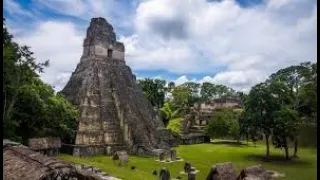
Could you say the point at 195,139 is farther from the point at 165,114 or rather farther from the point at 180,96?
the point at 180,96

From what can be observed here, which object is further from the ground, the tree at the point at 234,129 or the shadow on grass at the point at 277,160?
the tree at the point at 234,129

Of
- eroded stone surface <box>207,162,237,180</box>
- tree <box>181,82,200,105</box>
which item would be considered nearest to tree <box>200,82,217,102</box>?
tree <box>181,82,200,105</box>

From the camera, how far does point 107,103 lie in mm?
31844

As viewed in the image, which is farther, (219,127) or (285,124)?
(219,127)

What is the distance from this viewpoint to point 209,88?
3076 inches

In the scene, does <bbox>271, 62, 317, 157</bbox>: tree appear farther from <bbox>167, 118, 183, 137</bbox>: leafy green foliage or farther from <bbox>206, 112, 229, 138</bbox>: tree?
<bbox>167, 118, 183, 137</bbox>: leafy green foliage

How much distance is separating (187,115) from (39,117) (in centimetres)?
2909

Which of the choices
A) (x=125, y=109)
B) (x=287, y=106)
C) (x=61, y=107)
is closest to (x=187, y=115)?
(x=125, y=109)

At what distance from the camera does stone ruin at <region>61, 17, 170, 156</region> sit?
2970 cm

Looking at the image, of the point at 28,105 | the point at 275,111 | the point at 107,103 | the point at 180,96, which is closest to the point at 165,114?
the point at 180,96

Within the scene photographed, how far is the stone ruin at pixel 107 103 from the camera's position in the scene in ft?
97.5

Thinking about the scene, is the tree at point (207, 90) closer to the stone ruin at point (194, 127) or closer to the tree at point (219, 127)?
the stone ruin at point (194, 127)

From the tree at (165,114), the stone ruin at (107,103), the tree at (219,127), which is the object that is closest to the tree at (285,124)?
the stone ruin at (107,103)

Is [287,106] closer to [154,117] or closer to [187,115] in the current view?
[154,117]
